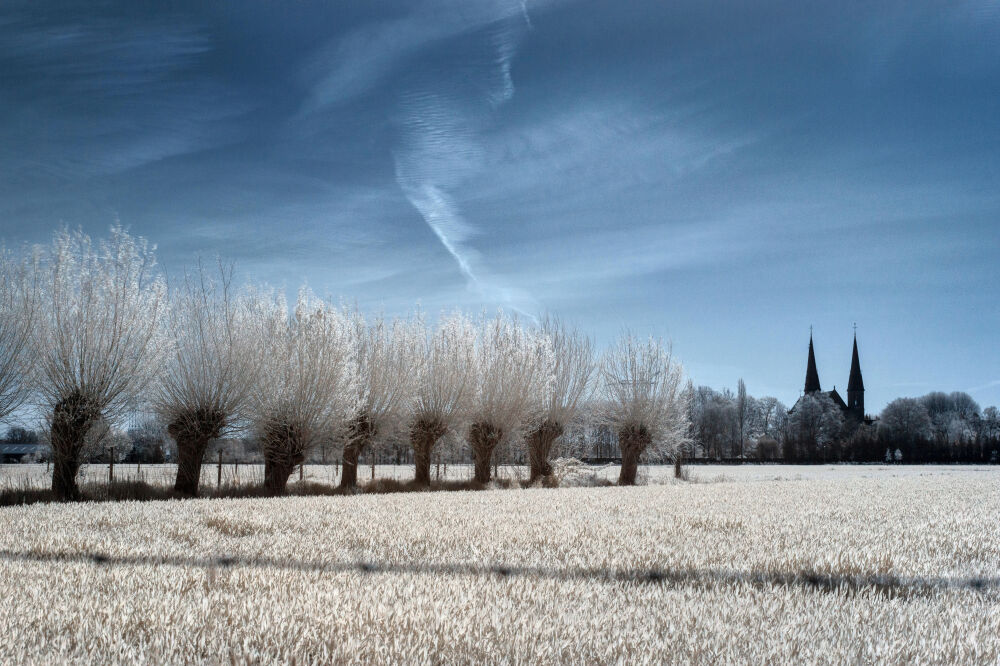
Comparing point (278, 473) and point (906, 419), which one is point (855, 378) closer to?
point (906, 419)

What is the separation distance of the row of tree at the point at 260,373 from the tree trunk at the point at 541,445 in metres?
0.06

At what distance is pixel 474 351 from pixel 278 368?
858 centimetres

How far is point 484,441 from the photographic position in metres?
27.5

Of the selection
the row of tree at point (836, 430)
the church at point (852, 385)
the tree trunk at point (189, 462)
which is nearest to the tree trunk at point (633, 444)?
the tree trunk at point (189, 462)

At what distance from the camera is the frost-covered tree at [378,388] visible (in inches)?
965

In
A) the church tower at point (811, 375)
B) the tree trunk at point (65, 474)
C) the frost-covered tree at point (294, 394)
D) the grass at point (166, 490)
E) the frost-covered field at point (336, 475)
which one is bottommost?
the frost-covered field at point (336, 475)

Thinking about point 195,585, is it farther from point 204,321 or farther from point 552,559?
point 204,321

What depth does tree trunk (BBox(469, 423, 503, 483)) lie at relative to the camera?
1081 inches

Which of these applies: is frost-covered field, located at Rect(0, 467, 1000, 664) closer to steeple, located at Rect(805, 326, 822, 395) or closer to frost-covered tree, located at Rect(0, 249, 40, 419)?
frost-covered tree, located at Rect(0, 249, 40, 419)

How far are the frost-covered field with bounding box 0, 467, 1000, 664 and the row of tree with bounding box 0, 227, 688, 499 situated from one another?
917 cm

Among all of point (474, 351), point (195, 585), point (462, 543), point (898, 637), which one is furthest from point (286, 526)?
point (474, 351)

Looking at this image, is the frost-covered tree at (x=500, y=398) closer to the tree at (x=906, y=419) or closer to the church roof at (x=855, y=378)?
the tree at (x=906, y=419)

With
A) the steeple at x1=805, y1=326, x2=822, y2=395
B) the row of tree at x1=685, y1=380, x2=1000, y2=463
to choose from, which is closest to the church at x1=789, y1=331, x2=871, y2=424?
the steeple at x1=805, y1=326, x2=822, y2=395

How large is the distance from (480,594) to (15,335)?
56.9 ft
